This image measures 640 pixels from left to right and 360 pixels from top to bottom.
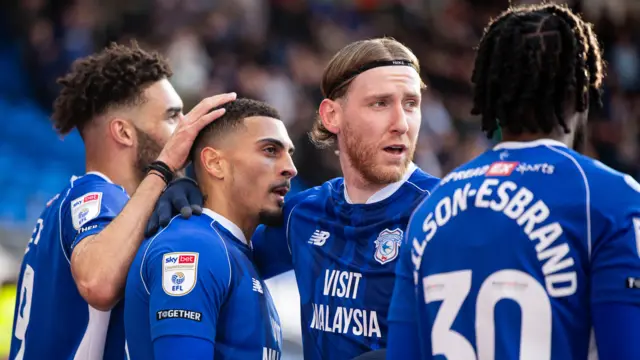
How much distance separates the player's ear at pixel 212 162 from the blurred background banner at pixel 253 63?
626 centimetres

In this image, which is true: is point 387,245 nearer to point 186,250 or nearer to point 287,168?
point 287,168

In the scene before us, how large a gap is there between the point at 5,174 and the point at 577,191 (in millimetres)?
9446

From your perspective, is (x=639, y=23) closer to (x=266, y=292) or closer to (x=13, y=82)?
(x=13, y=82)

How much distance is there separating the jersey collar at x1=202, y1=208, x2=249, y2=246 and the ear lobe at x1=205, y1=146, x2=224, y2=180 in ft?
0.58

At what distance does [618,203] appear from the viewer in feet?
8.29

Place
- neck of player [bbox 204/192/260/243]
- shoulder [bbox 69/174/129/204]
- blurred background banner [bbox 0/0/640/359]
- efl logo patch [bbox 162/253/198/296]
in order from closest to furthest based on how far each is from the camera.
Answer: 1. efl logo patch [bbox 162/253/198/296]
2. neck of player [bbox 204/192/260/243]
3. shoulder [bbox 69/174/129/204]
4. blurred background banner [bbox 0/0/640/359]

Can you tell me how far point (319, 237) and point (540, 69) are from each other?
5.21 feet

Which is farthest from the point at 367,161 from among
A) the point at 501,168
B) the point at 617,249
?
the point at 617,249

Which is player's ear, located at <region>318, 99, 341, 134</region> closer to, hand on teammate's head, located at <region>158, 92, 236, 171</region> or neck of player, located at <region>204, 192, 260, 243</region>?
hand on teammate's head, located at <region>158, 92, 236, 171</region>

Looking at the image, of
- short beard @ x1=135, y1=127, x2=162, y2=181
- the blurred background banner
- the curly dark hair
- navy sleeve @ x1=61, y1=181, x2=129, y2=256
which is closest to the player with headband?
navy sleeve @ x1=61, y1=181, x2=129, y2=256

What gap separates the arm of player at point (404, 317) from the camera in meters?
2.92

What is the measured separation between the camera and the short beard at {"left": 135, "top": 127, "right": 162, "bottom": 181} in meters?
4.67

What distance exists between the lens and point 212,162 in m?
4.20

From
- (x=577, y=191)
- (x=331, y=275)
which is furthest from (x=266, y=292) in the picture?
(x=577, y=191)
